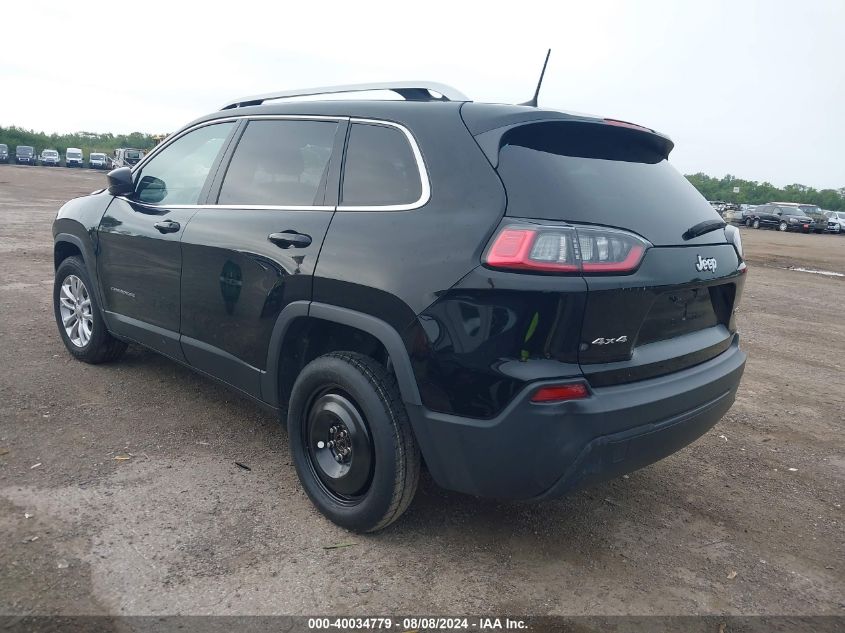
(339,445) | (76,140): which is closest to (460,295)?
(339,445)

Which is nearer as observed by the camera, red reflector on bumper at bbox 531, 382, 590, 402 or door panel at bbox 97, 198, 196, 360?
red reflector on bumper at bbox 531, 382, 590, 402

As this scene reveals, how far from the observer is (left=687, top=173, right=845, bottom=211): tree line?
84.8m

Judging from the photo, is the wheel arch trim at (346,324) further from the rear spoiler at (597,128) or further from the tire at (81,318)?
the tire at (81,318)

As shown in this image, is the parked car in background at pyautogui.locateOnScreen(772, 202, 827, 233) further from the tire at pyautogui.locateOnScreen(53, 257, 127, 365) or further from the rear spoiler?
the tire at pyautogui.locateOnScreen(53, 257, 127, 365)

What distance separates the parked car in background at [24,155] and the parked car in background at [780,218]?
2309 inches

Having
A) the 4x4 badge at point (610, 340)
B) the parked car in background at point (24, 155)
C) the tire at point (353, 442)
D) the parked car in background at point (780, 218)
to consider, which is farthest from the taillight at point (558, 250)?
the parked car in background at point (24, 155)

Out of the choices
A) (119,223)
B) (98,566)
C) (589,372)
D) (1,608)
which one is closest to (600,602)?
(589,372)

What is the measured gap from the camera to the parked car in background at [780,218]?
3525 centimetres

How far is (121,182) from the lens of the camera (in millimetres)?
4367

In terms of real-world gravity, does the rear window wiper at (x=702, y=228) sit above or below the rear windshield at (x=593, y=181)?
below

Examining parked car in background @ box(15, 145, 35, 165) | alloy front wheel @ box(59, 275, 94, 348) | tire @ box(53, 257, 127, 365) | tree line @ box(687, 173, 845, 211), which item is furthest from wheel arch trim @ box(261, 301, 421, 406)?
tree line @ box(687, 173, 845, 211)

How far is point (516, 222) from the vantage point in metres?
2.41

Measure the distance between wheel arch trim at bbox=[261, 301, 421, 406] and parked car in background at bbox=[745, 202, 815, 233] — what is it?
38.2 m

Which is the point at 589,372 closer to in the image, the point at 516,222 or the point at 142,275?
the point at 516,222
